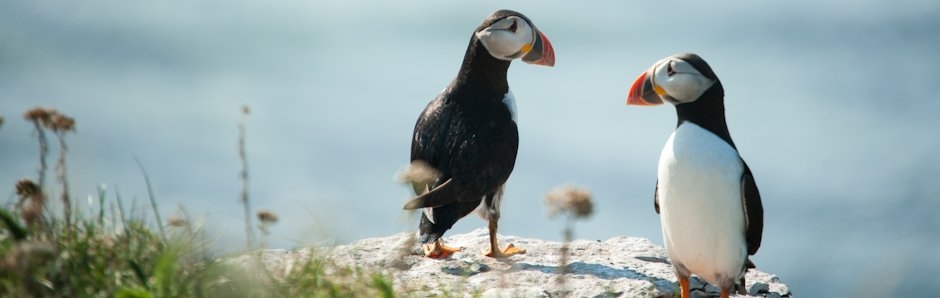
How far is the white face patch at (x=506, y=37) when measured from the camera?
848 cm

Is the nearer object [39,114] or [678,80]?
[39,114]

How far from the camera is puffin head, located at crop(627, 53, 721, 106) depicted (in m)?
7.09

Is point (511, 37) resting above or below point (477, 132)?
above

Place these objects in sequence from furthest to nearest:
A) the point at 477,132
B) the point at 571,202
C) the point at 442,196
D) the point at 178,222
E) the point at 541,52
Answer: the point at 541,52
the point at 477,132
the point at 442,196
the point at 178,222
the point at 571,202

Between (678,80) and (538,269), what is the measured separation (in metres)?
1.85

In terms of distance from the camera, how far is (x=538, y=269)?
8.06 metres

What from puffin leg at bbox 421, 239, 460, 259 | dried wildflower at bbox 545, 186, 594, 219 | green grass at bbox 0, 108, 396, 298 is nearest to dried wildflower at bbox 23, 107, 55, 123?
green grass at bbox 0, 108, 396, 298

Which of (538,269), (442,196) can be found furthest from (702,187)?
(442,196)

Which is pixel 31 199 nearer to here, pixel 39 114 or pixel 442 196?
pixel 39 114

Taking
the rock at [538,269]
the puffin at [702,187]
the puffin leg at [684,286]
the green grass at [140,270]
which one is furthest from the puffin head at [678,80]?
the green grass at [140,270]

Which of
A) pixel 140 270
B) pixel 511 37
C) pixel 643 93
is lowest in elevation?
pixel 140 270

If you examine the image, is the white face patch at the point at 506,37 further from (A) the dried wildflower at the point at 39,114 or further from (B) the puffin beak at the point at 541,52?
(A) the dried wildflower at the point at 39,114

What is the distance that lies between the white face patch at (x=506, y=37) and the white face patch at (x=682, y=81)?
64.3 inches

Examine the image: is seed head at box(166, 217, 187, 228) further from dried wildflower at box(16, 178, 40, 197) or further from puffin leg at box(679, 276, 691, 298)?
puffin leg at box(679, 276, 691, 298)
